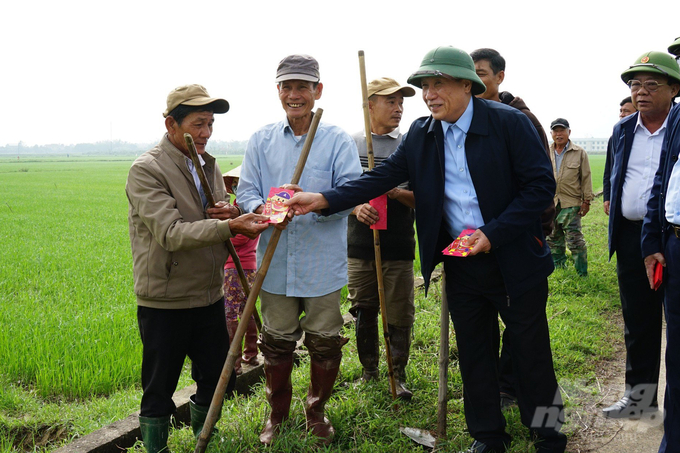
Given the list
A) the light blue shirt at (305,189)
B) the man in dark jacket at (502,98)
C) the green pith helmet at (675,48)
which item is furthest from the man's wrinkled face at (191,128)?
the green pith helmet at (675,48)

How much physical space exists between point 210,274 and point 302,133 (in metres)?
1.03

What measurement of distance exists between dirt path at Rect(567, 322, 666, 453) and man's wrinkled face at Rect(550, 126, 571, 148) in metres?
4.89

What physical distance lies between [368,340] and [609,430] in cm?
171

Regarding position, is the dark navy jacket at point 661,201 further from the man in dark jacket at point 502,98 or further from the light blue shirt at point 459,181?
the light blue shirt at point 459,181

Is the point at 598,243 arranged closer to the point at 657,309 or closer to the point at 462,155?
the point at 657,309

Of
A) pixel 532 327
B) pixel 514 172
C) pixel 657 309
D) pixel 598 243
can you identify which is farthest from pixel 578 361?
pixel 598 243

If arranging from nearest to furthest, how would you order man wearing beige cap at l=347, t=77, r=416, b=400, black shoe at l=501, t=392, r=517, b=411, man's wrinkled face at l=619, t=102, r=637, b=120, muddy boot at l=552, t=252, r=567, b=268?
1. black shoe at l=501, t=392, r=517, b=411
2. man wearing beige cap at l=347, t=77, r=416, b=400
3. man's wrinkled face at l=619, t=102, r=637, b=120
4. muddy boot at l=552, t=252, r=567, b=268

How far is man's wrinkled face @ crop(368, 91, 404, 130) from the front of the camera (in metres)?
3.95

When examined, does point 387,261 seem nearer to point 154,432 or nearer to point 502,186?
point 502,186

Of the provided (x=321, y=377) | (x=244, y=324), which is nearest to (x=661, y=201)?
(x=321, y=377)

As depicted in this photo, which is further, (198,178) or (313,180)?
(313,180)

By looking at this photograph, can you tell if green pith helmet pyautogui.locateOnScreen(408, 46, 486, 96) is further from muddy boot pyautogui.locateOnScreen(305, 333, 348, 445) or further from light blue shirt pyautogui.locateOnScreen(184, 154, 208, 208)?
muddy boot pyautogui.locateOnScreen(305, 333, 348, 445)

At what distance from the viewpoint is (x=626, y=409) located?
12.2 ft

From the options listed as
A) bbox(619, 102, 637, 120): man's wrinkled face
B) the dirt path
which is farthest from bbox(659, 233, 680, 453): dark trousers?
bbox(619, 102, 637, 120): man's wrinkled face
